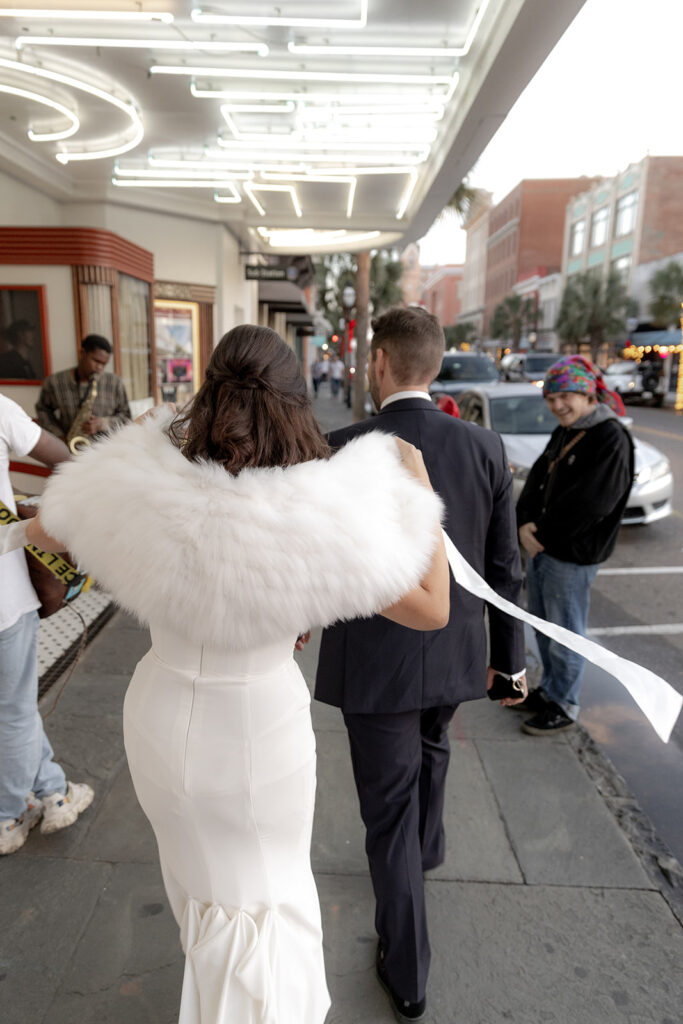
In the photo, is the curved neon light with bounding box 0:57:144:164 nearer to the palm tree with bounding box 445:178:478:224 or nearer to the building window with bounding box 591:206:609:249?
the palm tree with bounding box 445:178:478:224

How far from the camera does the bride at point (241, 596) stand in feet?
4.17

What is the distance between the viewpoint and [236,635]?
4.29ft

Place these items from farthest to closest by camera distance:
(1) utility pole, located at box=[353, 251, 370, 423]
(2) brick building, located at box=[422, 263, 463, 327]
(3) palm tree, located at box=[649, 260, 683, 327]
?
(2) brick building, located at box=[422, 263, 463, 327], (3) palm tree, located at box=[649, 260, 683, 327], (1) utility pole, located at box=[353, 251, 370, 423]

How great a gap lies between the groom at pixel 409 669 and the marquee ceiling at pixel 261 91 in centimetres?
299

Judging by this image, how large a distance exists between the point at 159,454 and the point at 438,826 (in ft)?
6.05

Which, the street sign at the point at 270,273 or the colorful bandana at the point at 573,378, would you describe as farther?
the street sign at the point at 270,273

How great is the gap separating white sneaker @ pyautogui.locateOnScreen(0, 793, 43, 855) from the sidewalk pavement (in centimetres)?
5

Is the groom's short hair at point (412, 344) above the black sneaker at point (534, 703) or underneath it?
above

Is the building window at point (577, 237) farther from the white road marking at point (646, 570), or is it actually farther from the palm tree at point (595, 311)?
the white road marking at point (646, 570)

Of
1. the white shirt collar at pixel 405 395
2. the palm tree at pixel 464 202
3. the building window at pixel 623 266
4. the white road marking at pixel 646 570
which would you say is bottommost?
the white road marking at pixel 646 570

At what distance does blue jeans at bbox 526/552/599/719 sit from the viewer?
3.46 meters

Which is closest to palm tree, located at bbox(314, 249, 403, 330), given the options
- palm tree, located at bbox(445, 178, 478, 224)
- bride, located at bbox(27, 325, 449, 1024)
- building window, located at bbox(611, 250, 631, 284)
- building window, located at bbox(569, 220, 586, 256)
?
palm tree, located at bbox(445, 178, 478, 224)

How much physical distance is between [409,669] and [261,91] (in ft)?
18.3

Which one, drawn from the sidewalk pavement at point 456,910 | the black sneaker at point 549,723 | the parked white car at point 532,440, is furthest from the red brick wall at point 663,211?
the sidewalk pavement at point 456,910
